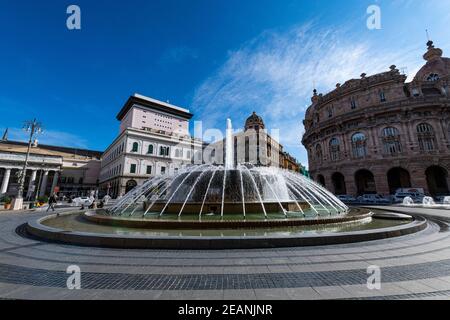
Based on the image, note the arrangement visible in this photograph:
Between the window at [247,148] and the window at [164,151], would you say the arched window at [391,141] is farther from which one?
the window at [164,151]

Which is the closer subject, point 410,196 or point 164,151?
point 410,196

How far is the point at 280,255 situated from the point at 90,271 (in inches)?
168

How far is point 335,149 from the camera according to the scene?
37938 mm

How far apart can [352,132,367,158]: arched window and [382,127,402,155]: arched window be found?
2.68 m

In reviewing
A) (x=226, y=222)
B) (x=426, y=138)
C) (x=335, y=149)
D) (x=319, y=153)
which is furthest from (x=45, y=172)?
(x=426, y=138)

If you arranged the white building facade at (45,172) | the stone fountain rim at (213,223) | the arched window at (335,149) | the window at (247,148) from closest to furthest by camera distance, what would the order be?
1. the stone fountain rim at (213,223)
2. the arched window at (335,149)
3. the white building facade at (45,172)
4. the window at (247,148)

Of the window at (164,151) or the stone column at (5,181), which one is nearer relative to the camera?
the window at (164,151)

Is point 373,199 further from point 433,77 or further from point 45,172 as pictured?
point 45,172

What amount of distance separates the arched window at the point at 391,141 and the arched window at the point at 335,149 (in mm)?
6797

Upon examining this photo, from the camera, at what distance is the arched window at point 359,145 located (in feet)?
A: 111

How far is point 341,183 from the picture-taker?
130ft

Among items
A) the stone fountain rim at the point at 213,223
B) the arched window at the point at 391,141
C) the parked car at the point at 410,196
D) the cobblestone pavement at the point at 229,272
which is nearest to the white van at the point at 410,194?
the parked car at the point at 410,196

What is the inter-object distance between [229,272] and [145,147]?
4471 cm
